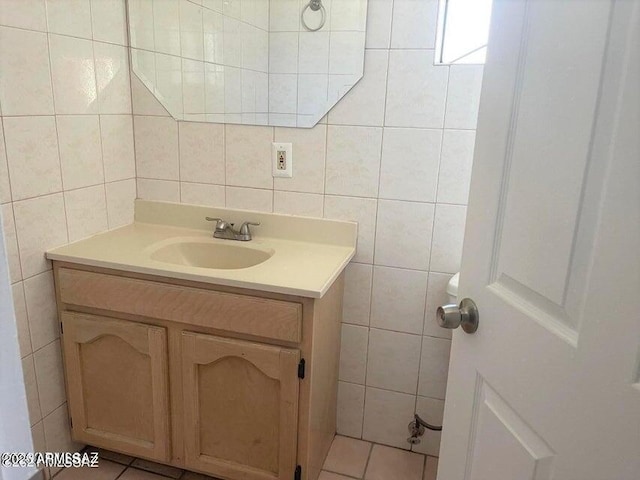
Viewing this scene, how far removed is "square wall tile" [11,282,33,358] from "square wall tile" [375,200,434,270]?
1.19m

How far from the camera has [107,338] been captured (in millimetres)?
1636

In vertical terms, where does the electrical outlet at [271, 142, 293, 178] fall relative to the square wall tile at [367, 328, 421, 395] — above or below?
above

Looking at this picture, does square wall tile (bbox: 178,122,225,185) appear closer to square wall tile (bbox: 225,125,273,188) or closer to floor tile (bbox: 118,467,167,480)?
square wall tile (bbox: 225,125,273,188)

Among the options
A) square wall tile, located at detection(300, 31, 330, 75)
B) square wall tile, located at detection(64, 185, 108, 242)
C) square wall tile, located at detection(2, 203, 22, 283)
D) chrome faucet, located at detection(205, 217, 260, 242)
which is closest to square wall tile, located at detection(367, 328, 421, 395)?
chrome faucet, located at detection(205, 217, 260, 242)

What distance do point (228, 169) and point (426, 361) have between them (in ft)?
3.48

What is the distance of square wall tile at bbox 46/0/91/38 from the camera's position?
4.99 ft

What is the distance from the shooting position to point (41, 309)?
5.26 feet

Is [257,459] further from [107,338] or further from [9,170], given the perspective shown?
[9,170]

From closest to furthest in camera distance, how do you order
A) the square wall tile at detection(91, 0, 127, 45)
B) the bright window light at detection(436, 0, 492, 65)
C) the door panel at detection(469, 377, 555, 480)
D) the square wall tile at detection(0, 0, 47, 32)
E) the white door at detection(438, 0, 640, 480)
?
the white door at detection(438, 0, 640, 480) < the door panel at detection(469, 377, 555, 480) < the square wall tile at detection(0, 0, 47, 32) < the bright window light at detection(436, 0, 492, 65) < the square wall tile at detection(91, 0, 127, 45)

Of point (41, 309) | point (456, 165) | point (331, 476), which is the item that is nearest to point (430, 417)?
point (331, 476)

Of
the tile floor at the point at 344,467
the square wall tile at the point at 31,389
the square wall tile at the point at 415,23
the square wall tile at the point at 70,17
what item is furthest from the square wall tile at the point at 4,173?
the square wall tile at the point at 415,23

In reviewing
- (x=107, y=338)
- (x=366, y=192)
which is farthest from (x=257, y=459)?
(x=366, y=192)

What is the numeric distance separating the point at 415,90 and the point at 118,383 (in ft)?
4.72

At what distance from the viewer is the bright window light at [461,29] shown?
5.21 ft
